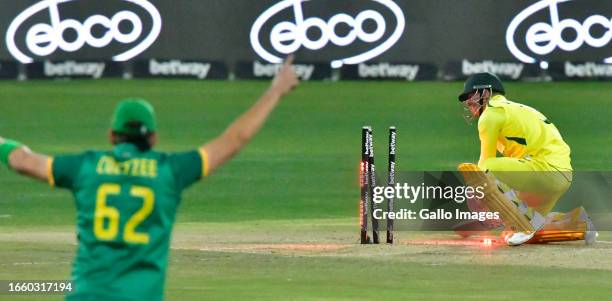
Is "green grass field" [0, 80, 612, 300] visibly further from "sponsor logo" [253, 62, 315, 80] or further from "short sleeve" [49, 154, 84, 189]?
"short sleeve" [49, 154, 84, 189]

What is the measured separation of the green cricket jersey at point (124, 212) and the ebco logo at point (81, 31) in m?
24.0

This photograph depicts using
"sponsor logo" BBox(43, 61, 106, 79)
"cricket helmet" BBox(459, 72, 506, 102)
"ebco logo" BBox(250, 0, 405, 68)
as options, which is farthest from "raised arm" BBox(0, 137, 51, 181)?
"sponsor logo" BBox(43, 61, 106, 79)

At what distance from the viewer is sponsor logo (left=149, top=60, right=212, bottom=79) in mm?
30766

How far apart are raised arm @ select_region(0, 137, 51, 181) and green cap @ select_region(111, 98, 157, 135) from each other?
0.33 metres

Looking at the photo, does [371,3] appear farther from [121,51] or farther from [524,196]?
[524,196]

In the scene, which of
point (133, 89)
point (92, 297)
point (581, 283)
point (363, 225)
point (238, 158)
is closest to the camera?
point (92, 297)

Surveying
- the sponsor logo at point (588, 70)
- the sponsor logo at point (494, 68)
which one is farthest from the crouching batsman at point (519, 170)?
the sponsor logo at point (588, 70)

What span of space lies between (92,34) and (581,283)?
1985 cm

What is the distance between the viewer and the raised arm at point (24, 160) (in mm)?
6262

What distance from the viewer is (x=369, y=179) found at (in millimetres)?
13438

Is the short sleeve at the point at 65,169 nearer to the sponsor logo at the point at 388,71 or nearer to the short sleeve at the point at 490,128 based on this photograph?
the short sleeve at the point at 490,128

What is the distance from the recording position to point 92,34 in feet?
98.6

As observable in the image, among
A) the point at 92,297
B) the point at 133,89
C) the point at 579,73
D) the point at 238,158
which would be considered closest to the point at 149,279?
the point at 92,297

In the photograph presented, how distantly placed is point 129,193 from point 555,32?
25.1m
